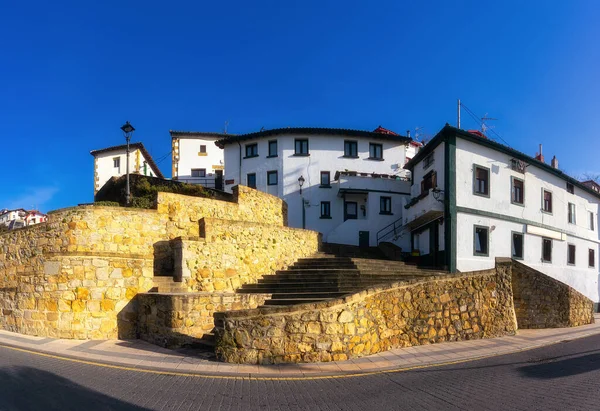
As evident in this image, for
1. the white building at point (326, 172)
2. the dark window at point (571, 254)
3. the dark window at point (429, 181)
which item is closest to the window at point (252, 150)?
the white building at point (326, 172)

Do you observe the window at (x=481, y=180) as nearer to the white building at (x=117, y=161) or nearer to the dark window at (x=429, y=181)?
the dark window at (x=429, y=181)

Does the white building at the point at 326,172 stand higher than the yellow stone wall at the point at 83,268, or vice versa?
the white building at the point at 326,172

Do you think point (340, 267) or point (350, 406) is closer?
point (350, 406)

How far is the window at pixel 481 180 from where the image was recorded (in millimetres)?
19203

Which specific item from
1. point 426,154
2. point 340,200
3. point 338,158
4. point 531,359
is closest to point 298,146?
point 338,158

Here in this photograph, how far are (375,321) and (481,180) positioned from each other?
12757mm

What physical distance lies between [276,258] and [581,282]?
21.3 metres

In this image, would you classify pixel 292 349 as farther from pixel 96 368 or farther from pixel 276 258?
pixel 276 258

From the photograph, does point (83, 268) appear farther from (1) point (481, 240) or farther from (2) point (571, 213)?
(2) point (571, 213)

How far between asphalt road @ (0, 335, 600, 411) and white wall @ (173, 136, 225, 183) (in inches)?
1264

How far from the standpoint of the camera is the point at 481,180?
64.3ft

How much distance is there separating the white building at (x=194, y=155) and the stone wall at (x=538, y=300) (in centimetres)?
2893

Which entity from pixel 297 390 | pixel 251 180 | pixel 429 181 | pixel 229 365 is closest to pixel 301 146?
pixel 251 180

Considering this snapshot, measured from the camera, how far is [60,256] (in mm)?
11102
